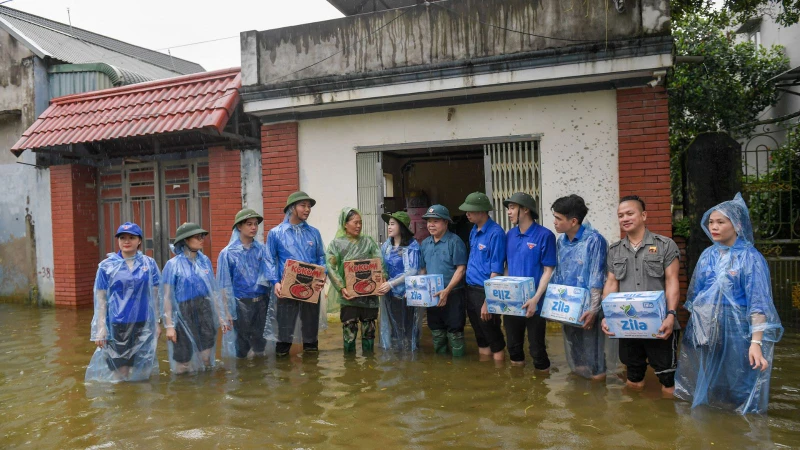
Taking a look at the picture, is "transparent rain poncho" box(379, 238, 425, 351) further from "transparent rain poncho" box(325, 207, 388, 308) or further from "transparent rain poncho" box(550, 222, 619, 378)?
"transparent rain poncho" box(550, 222, 619, 378)

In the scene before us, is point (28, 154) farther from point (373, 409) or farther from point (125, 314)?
point (373, 409)

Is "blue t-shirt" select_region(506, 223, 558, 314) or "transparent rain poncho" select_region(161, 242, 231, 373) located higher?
"blue t-shirt" select_region(506, 223, 558, 314)

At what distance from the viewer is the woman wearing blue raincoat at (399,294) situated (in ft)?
18.7

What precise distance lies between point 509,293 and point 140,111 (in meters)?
6.05

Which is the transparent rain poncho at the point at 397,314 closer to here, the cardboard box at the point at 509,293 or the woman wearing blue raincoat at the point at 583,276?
the cardboard box at the point at 509,293

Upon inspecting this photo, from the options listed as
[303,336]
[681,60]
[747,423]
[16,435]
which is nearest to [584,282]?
[747,423]

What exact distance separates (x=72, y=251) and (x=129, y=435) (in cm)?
657

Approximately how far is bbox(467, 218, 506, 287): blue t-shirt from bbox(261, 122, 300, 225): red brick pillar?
3149 millimetres

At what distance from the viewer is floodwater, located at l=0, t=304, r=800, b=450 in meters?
3.58

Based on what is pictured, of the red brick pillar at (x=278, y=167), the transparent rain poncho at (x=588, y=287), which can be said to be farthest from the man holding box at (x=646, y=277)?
the red brick pillar at (x=278, y=167)

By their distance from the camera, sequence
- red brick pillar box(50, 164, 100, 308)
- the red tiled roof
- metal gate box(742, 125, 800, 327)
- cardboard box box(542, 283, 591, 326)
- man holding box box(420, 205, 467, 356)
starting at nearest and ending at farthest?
1. cardboard box box(542, 283, 591, 326)
2. man holding box box(420, 205, 467, 356)
3. metal gate box(742, 125, 800, 327)
4. the red tiled roof
5. red brick pillar box(50, 164, 100, 308)

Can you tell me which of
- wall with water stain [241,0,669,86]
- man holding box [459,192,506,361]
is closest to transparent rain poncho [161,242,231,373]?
man holding box [459,192,506,361]

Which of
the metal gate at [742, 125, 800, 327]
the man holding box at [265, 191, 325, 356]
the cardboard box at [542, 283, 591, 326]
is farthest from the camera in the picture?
the metal gate at [742, 125, 800, 327]

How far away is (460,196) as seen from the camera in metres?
11.3
